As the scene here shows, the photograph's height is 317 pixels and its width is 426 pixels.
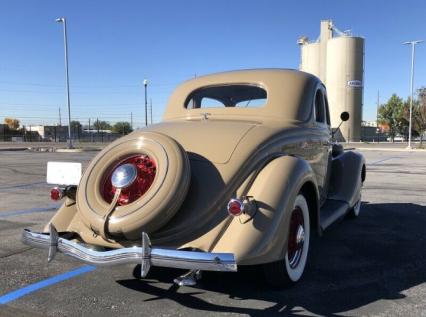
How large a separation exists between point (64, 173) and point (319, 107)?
3.10 meters

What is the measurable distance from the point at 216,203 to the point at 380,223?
3.99m

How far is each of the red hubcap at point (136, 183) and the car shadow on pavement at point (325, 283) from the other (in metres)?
0.87

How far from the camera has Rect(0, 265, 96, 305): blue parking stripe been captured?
382 cm

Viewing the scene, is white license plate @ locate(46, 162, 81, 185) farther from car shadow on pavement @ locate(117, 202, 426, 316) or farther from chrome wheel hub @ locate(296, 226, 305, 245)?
chrome wheel hub @ locate(296, 226, 305, 245)

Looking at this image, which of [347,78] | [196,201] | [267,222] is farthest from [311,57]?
[267,222]

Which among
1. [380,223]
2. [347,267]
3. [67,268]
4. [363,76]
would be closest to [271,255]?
[347,267]

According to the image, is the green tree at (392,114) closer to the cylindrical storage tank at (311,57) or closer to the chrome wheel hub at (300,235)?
the cylindrical storage tank at (311,57)

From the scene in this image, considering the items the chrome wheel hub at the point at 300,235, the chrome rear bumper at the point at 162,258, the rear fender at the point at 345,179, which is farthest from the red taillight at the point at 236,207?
the rear fender at the point at 345,179

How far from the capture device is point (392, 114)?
77.4 meters

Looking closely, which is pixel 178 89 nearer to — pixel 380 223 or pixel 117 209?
pixel 117 209

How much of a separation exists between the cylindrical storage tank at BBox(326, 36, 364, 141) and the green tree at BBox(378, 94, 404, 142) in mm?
18083

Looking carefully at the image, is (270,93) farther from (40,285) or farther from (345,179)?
(40,285)

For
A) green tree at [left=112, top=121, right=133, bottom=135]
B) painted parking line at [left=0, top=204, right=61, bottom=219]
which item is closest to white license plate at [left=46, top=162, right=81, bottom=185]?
painted parking line at [left=0, top=204, right=61, bottom=219]

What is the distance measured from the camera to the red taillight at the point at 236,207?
345 cm
